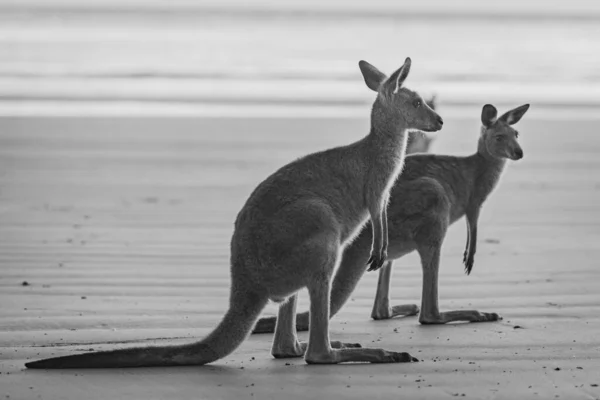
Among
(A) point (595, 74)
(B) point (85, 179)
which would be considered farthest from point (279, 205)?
(A) point (595, 74)

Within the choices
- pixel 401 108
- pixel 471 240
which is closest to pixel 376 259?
pixel 401 108

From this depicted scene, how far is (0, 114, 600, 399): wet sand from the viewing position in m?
3.74

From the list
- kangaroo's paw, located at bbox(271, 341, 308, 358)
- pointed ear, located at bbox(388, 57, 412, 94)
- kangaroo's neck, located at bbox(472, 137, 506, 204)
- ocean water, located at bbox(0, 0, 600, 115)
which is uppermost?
ocean water, located at bbox(0, 0, 600, 115)

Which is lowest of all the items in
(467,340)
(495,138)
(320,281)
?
(467,340)

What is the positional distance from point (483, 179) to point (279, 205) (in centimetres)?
163

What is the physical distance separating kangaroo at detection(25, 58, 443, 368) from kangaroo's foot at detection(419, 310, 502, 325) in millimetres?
672

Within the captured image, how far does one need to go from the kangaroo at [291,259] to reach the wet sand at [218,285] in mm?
60

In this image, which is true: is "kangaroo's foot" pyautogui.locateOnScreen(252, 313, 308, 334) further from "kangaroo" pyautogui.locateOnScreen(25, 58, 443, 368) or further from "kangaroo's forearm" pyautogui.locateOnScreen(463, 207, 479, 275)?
"kangaroo's forearm" pyautogui.locateOnScreen(463, 207, 479, 275)

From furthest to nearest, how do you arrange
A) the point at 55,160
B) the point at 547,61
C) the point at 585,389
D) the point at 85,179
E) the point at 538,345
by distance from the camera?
the point at 547,61, the point at 55,160, the point at 85,179, the point at 538,345, the point at 585,389

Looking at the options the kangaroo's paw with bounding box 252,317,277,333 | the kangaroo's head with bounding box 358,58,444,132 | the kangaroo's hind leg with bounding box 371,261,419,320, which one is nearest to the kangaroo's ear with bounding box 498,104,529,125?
the kangaroo's hind leg with bounding box 371,261,419,320

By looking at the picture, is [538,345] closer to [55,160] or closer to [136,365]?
[136,365]

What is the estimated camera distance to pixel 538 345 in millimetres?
4336

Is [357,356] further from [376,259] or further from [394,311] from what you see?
[394,311]

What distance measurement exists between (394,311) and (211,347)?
134 centimetres
